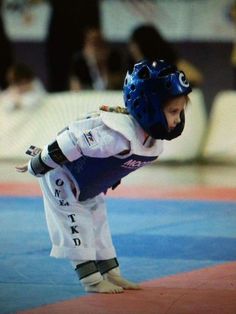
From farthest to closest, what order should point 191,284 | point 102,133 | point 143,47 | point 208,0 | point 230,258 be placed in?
point 208,0
point 143,47
point 230,258
point 191,284
point 102,133

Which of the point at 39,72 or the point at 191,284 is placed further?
the point at 39,72

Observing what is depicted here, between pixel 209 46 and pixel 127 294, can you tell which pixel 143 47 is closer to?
pixel 209 46

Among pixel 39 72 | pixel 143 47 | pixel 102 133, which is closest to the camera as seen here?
pixel 102 133

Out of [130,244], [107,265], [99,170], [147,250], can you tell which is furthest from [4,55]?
[99,170]

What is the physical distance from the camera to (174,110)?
5617mm

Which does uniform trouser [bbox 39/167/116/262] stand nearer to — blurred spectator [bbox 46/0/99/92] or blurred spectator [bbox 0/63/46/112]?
blurred spectator [bbox 0/63/46/112]

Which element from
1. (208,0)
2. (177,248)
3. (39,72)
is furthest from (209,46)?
(177,248)

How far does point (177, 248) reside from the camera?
7168 millimetres

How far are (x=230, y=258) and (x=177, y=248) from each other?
463 mm

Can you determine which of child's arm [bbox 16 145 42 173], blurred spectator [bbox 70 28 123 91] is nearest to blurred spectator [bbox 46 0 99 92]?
blurred spectator [bbox 70 28 123 91]

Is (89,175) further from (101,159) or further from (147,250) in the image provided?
(147,250)

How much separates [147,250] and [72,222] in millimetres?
1400

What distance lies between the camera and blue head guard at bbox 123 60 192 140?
555 cm

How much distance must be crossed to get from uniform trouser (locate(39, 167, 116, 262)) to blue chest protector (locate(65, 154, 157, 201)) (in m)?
0.06
